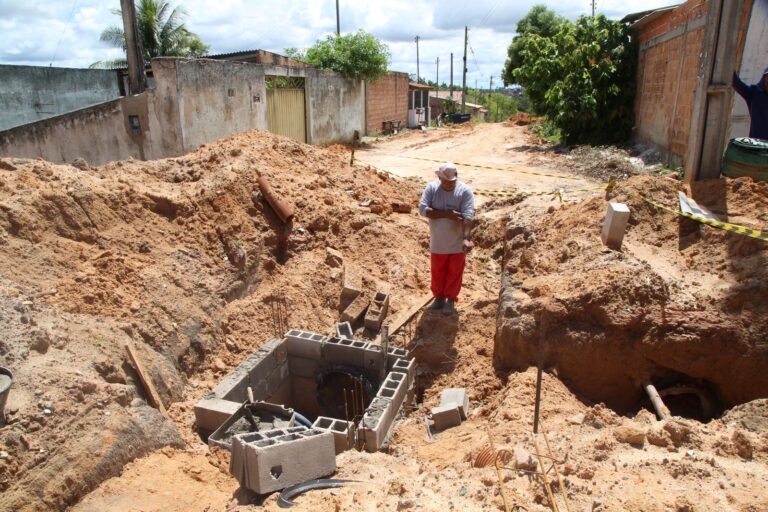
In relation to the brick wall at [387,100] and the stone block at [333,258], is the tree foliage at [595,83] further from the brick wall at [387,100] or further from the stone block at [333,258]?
the stone block at [333,258]

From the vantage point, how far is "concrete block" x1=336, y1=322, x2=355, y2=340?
238 inches

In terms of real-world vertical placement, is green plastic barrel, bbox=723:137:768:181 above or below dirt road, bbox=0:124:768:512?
above

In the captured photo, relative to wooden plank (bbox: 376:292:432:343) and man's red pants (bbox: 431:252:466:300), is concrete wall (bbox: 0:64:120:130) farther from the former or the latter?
man's red pants (bbox: 431:252:466:300)

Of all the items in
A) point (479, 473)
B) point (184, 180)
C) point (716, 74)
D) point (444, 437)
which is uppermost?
point (716, 74)

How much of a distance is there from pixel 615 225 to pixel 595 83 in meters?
13.0

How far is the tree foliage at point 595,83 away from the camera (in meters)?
16.5

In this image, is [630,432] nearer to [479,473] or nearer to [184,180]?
[479,473]

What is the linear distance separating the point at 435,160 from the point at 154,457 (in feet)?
45.9

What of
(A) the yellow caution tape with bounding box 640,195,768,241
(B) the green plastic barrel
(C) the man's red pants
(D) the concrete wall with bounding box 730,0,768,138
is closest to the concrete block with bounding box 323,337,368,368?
(C) the man's red pants

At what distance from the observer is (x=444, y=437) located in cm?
443

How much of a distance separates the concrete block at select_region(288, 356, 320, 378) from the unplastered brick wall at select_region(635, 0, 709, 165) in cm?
942

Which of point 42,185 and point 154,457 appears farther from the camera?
point 42,185

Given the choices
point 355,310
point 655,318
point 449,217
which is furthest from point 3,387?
point 655,318

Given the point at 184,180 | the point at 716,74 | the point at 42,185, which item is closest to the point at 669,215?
the point at 716,74
